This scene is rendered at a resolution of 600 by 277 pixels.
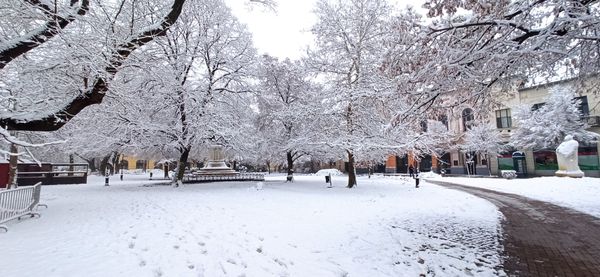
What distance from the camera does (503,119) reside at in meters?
40.9

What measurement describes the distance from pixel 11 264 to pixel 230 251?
3199 millimetres

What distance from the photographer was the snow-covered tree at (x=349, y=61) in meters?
16.8

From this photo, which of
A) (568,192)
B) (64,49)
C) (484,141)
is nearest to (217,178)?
(64,49)

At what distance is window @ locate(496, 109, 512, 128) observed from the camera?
4034cm

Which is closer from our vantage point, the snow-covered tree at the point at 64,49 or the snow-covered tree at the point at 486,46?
the snow-covered tree at the point at 486,46

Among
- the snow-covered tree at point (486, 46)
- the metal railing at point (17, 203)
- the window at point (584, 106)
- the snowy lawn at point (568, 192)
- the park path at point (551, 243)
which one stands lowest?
the park path at point (551, 243)

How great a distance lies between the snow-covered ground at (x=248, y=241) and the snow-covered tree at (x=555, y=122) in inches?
1079

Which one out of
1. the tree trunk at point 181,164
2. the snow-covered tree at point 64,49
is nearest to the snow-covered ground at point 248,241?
the snow-covered tree at point 64,49

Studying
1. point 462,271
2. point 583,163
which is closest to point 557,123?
Answer: point 583,163

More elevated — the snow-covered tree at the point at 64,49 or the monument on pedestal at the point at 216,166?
the snow-covered tree at the point at 64,49

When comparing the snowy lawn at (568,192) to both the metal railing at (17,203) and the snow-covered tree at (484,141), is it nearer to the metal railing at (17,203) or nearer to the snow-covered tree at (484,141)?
the metal railing at (17,203)

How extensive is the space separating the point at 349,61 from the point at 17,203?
15.6m

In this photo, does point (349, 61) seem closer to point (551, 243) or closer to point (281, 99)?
point (281, 99)

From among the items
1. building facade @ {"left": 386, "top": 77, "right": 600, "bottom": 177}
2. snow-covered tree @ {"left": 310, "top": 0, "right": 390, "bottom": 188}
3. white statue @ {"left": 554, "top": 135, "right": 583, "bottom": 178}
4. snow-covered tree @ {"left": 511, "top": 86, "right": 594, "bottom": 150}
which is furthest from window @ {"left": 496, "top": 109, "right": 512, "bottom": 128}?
snow-covered tree @ {"left": 310, "top": 0, "right": 390, "bottom": 188}
